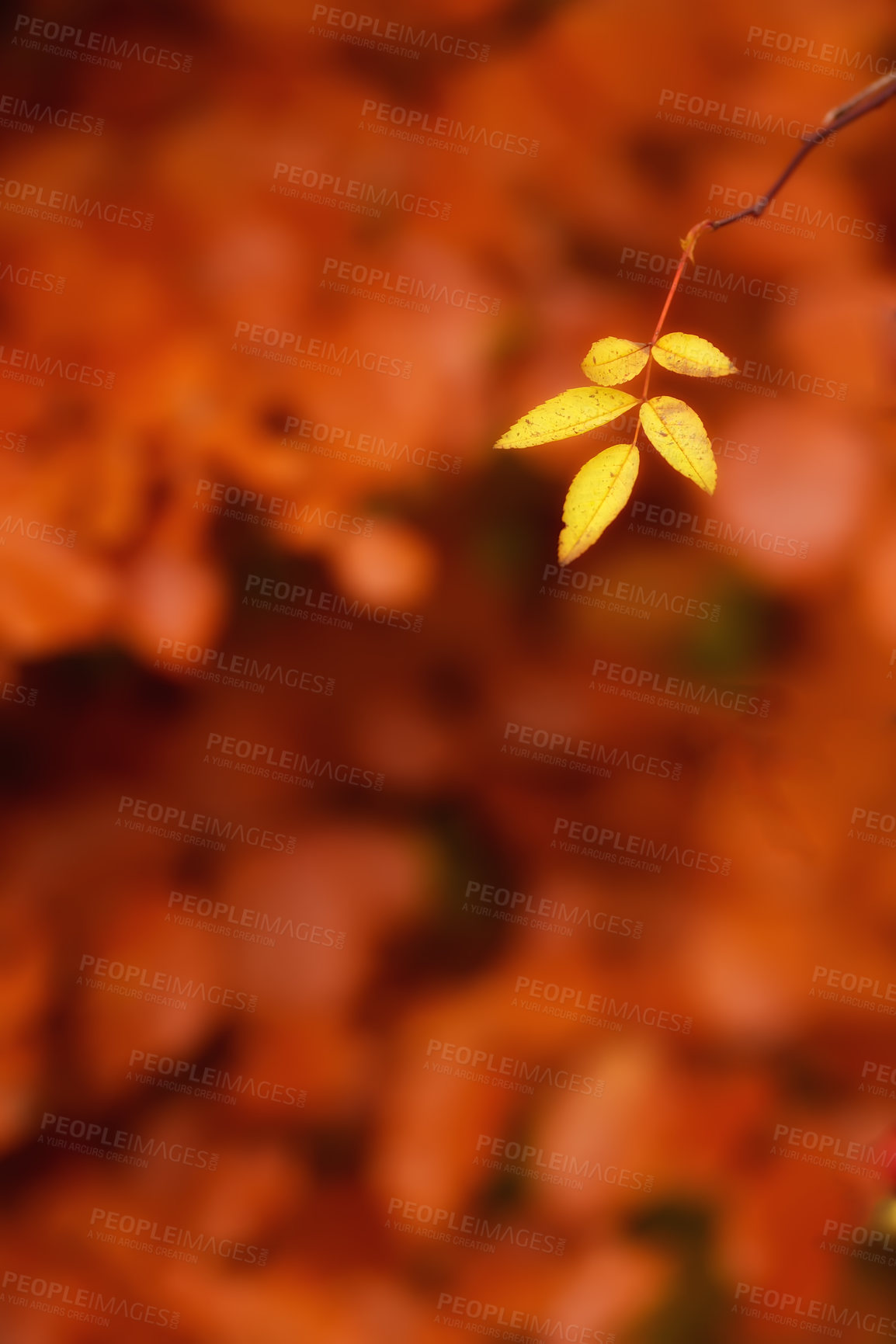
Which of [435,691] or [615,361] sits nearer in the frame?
[615,361]

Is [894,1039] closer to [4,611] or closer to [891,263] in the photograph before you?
[891,263]

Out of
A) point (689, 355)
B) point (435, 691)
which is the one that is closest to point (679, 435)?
point (689, 355)

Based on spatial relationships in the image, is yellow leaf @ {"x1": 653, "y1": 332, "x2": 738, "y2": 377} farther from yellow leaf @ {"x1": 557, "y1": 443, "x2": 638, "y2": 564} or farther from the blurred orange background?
the blurred orange background

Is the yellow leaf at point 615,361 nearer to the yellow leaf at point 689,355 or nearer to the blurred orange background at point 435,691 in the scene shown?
the yellow leaf at point 689,355

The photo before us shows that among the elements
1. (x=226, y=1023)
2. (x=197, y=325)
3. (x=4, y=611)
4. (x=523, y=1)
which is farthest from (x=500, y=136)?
(x=226, y=1023)

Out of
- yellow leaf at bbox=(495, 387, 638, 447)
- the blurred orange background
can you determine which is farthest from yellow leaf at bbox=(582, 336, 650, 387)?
the blurred orange background

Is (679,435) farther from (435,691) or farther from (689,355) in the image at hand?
(435,691)

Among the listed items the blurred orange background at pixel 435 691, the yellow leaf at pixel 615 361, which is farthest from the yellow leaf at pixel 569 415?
the blurred orange background at pixel 435 691
